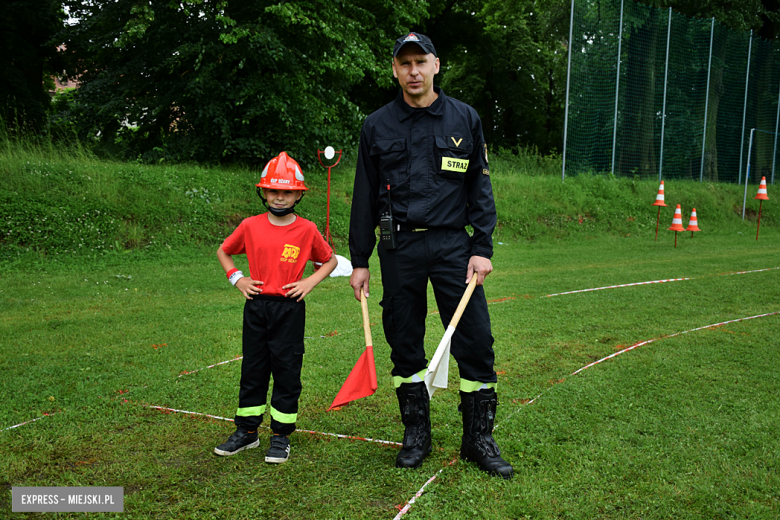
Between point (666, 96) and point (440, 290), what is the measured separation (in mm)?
19823

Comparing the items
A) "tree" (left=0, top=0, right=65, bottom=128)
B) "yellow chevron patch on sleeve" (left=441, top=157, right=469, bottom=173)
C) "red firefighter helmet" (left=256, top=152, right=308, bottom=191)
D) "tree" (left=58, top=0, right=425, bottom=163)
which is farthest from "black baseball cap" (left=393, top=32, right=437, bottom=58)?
"tree" (left=0, top=0, right=65, bottom=128)

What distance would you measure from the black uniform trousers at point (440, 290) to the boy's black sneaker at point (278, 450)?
851 millimetres

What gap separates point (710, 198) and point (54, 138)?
18891 millimetres

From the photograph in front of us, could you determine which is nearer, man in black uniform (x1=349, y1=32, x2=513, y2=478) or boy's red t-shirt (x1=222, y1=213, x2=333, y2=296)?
man in black uniform (x1=349, y1=32, x2=513, y2=478)

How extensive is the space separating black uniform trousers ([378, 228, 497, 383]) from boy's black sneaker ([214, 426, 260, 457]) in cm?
104

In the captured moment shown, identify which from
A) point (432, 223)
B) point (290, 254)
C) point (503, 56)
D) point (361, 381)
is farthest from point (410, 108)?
point (503, 56)

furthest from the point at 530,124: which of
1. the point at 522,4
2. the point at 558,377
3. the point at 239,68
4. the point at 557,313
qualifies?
the point at 558,377

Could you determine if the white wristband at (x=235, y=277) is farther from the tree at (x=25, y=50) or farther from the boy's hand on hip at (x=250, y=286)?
the tree at (x=25, y=50)

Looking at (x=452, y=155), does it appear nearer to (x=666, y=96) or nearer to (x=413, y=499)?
(x=413, y=499)

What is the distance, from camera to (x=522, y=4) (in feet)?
85.9

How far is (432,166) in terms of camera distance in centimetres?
318

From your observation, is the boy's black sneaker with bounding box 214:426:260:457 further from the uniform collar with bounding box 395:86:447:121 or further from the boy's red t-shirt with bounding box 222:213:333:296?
the uniform collar with bounding box 395:86:447:121

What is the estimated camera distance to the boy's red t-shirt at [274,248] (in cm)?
338

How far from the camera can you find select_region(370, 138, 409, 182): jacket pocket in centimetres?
321
